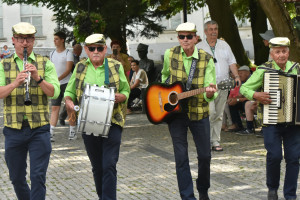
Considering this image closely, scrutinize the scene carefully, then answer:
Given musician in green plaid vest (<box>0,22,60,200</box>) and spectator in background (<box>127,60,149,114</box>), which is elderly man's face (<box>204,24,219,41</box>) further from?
spectator in background (<box>127,60,149,114</box>)

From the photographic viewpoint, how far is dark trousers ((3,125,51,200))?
644cm

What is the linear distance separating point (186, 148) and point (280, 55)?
1403 mm

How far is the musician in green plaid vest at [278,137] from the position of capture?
7590mm

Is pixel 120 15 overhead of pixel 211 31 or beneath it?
overhead

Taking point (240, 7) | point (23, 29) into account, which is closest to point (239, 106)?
point (23, 29)

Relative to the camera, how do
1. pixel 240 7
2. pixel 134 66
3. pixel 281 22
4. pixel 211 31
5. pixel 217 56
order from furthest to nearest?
pixel 240 7 → pixel 134 66 → pixel 281 22 → pixel 217 56 → pixel 211 31

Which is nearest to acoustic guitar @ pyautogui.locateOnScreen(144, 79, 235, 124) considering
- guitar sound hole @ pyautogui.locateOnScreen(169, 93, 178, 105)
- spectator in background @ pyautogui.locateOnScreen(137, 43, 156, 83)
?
guitar sound hole @ pyautogui.locateOnScreen(169, 93, 178, 105)

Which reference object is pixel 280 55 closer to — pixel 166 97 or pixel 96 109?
pixel 166 97

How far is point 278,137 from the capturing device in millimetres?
7625

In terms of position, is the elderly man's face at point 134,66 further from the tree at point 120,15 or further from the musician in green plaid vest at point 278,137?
the musician in green plaid vest at point 278,137

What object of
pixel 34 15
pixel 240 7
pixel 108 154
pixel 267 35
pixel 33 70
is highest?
pixel 34 15

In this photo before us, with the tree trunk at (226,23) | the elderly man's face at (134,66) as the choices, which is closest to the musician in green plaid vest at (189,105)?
the tree trunk at (226,23)

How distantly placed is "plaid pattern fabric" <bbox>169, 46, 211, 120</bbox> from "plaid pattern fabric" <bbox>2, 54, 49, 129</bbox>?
Result: 5.28 ft

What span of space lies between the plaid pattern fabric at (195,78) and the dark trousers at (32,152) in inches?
65.0
